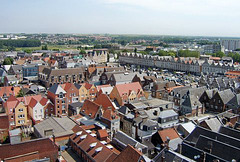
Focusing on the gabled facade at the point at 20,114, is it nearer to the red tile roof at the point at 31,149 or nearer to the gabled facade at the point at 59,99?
the gabled facade at the point at 59,99

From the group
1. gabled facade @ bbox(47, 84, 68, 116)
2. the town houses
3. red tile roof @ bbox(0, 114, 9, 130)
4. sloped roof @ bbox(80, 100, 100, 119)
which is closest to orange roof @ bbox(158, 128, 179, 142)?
sloped roof @ bbox(80, 100, 100, 119)

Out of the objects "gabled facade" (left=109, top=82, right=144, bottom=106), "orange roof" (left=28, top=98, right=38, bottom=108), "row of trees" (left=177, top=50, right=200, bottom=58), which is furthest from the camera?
"row of trees" (left=177, top=50, right=200, bottom=58)

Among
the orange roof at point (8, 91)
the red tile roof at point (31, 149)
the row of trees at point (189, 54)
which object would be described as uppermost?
the row of trees at point (189, 54)

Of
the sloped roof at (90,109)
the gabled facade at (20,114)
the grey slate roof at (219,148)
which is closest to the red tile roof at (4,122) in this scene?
the gabled facade at (20,114)

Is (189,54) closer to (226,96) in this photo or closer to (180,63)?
(180,63)

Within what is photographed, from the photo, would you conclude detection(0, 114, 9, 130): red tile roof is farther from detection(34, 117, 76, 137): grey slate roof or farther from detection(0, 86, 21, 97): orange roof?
detection(0, 86, 21, 97): orange roof

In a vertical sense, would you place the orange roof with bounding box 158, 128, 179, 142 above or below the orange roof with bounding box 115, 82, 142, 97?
below

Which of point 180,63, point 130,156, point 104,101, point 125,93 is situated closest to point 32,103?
point 104,101

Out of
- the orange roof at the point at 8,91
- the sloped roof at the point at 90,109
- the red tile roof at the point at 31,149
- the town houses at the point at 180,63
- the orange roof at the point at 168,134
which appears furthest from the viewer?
the town houses at the point at 180,63

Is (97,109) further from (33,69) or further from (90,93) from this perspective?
(33,69)

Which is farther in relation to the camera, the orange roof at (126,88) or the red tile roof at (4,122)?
the orange roof at (126,88)

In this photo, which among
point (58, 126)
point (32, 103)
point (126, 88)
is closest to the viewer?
point (58, 126)
